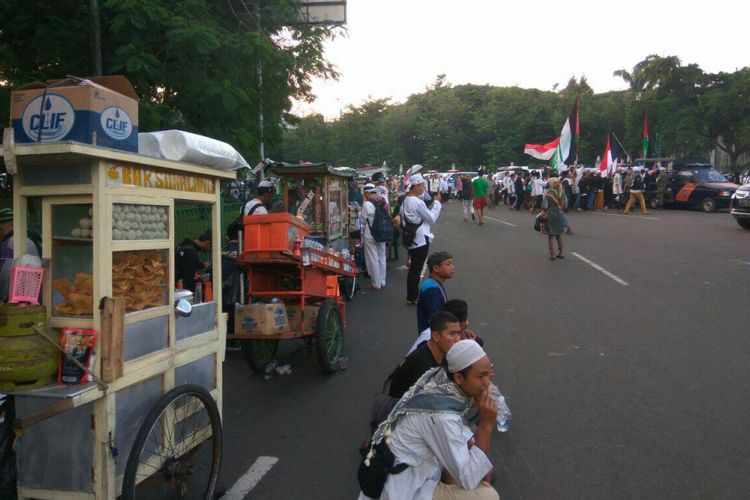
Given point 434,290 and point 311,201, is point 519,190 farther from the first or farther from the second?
point 434,290

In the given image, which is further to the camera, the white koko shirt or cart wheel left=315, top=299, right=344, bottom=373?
cart wheel left=315, top=299, right=344, bottom=373

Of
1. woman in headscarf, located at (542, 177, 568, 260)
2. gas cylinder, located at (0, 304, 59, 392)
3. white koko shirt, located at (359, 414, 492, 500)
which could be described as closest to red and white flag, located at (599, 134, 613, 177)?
woman in headscarf, located at (542, 177, 568, 260)

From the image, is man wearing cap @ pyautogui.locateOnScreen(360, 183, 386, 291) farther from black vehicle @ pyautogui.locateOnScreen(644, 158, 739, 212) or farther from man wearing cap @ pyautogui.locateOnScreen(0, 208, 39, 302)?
black vehicle @ pyautogui.locateOnScreen(644, 158, 739, 212)

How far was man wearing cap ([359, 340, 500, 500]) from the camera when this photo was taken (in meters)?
2.83

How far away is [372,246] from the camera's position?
11117 mm

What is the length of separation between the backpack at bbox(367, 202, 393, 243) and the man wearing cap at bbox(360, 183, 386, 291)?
76mm

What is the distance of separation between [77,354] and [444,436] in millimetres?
1765

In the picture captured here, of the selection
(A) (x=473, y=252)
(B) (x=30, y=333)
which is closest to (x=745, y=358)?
(B) (x=30, y=333)

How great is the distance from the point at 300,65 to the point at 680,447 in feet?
26.0

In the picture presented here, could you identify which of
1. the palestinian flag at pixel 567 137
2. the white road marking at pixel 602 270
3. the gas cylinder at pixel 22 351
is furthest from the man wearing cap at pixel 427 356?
the palestinian flag at pixel 567 137

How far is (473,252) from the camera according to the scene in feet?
50.7

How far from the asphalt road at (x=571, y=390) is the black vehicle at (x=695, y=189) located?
15531mm

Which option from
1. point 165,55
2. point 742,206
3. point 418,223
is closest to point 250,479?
point 418,223

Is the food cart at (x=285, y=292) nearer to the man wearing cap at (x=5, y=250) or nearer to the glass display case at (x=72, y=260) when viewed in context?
the man wearing cap at (x=5, y=250)
